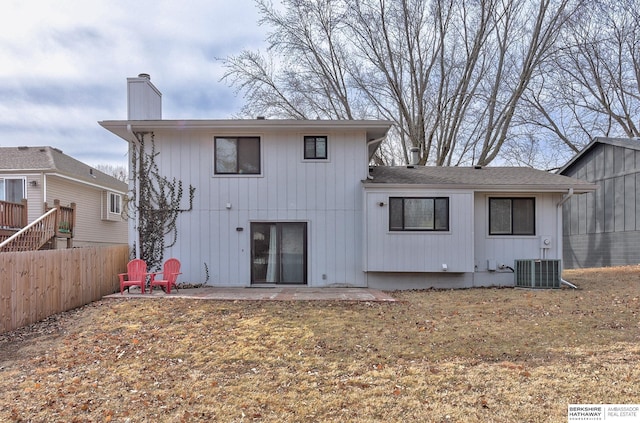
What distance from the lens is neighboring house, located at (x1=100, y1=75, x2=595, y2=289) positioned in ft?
34.6

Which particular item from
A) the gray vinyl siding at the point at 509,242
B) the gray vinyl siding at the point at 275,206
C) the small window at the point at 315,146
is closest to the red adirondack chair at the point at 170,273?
the gray vinyl siding at the point at 275,206

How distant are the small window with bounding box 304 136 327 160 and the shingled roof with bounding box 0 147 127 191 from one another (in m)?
11.2

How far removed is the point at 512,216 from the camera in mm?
10789

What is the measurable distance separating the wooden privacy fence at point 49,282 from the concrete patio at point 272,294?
591 millimetres

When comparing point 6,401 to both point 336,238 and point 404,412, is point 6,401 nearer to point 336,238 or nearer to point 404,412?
point 404,412

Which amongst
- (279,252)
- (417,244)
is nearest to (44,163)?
(279,252)

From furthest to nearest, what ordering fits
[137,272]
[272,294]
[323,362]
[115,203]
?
[115,203] < [137,272] < [272,294] < [323,362]

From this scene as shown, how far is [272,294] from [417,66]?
15.7 m

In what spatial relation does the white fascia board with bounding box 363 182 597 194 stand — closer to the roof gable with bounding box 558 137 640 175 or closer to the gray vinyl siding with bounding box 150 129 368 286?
the gray vinyl siding with bounding box 150 129 368 286

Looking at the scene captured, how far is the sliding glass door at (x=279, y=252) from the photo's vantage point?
10586mm

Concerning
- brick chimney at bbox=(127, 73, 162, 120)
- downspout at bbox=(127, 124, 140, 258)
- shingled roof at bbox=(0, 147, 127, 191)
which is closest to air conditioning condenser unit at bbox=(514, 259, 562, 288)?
downspout at bbox=(127, 124, 140, 258)

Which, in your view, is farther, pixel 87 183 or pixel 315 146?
pixel 87 183

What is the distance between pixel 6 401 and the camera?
4023 millimetres

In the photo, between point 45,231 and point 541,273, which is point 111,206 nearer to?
point 45,231
